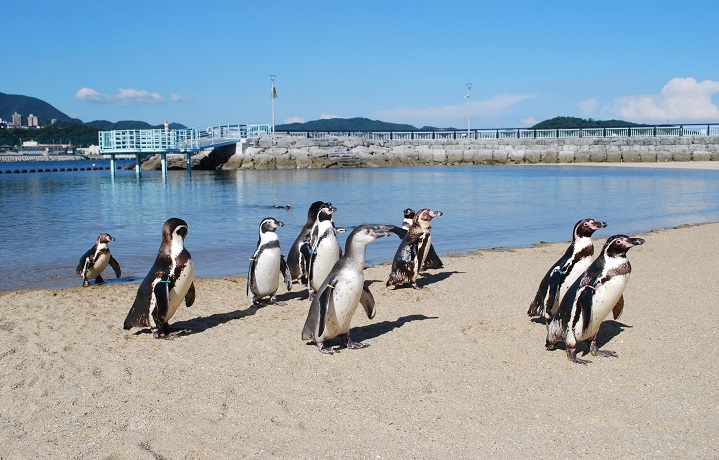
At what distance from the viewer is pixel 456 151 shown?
60.0 m

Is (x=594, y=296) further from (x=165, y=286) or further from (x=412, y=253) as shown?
(x=165, y=286)

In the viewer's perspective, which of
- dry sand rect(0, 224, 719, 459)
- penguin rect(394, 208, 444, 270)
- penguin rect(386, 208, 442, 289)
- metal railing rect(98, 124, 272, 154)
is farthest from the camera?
metal railing rect(98, 124, 272, 154)

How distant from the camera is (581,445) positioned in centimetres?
428

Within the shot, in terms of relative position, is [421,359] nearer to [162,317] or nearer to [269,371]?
[269,371]

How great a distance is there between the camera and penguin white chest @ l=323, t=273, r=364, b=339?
6.26 m

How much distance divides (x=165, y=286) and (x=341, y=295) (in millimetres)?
1755

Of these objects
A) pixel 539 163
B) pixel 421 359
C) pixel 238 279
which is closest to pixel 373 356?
pixel 421 359

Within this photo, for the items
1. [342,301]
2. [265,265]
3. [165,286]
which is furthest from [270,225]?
[342,301]

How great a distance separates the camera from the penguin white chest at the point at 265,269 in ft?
26.8

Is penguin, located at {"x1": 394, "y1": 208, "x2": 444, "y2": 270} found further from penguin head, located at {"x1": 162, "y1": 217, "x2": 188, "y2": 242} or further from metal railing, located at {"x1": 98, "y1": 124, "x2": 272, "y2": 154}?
metal railing, located at {"x1": 98, "y1": 124, "x2": 272, "y2": 154}

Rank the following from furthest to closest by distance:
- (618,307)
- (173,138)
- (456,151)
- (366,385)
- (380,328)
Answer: (456,151), (173,138), (380,328), (618,307), (366,385)

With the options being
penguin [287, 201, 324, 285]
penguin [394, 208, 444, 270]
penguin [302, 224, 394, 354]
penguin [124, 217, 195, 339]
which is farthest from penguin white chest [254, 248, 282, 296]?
penguin [394, 208, 444, 270]

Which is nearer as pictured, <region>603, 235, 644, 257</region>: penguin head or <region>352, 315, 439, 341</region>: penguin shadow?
<region>603, 235, 644, 257</region>: penguin head

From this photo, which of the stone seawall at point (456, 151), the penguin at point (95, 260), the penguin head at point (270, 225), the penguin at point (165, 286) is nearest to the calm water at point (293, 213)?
the penguin at point (95, 260)
